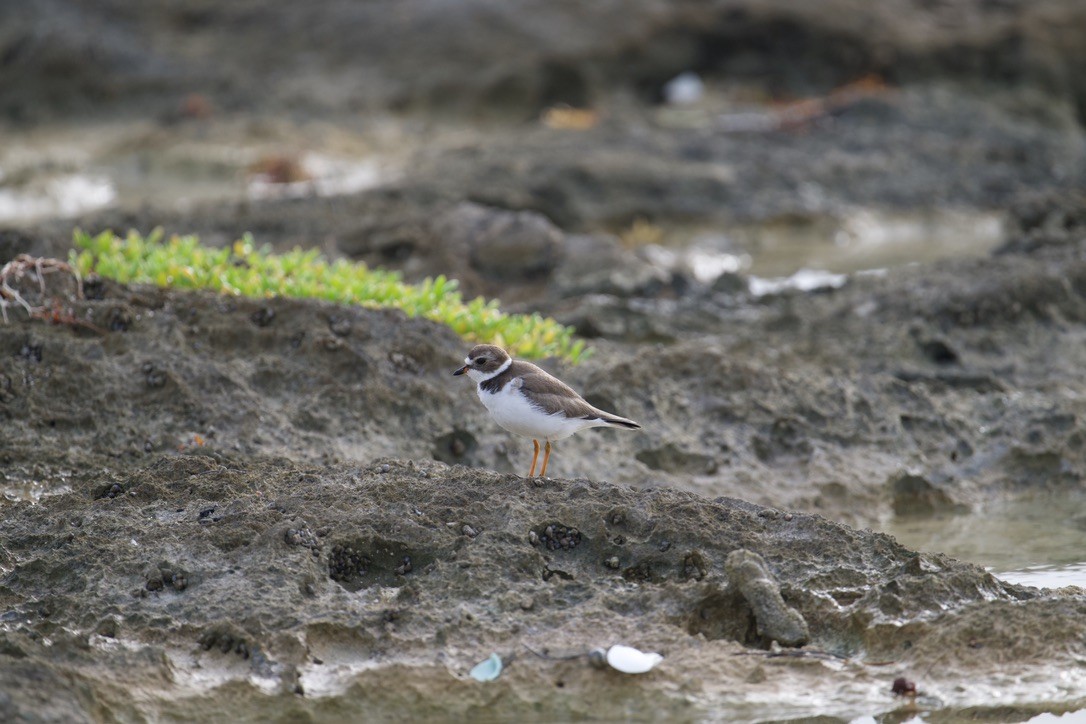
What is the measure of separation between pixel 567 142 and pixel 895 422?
10.9 m

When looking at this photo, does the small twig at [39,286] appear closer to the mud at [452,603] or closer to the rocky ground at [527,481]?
the rocky ground at [527,481]

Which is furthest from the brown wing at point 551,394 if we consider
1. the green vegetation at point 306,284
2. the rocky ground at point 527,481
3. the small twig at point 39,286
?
the small twig at point 39,286

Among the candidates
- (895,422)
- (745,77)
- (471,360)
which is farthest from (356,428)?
(745,77)

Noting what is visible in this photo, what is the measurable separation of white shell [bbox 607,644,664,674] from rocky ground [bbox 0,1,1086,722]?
0.17 ft

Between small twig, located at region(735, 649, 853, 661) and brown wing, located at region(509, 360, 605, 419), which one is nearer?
small twig, located at region(735, 649, 853, 661)

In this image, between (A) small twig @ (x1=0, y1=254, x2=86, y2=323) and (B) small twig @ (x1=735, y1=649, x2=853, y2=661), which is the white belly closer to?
(B) small twig @ (x1=735, y1=649, x2=853, y2=661)

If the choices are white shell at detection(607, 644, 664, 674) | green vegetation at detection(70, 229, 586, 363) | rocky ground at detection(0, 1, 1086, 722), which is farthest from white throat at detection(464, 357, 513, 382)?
white shell at detection(607, 644, 664, 674)

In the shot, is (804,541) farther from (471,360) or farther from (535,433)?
(471,360)

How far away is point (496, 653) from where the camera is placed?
5.23 metres

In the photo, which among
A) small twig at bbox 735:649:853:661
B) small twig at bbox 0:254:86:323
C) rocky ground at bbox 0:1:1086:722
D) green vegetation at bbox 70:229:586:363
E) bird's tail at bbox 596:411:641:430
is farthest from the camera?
Answer: green vegetation at bbox 70:229:586:363

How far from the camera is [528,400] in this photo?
6641 mm

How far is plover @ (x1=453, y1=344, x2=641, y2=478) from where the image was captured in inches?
262

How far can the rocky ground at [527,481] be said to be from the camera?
17.0 feet

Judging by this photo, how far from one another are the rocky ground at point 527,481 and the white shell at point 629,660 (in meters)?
0.05
